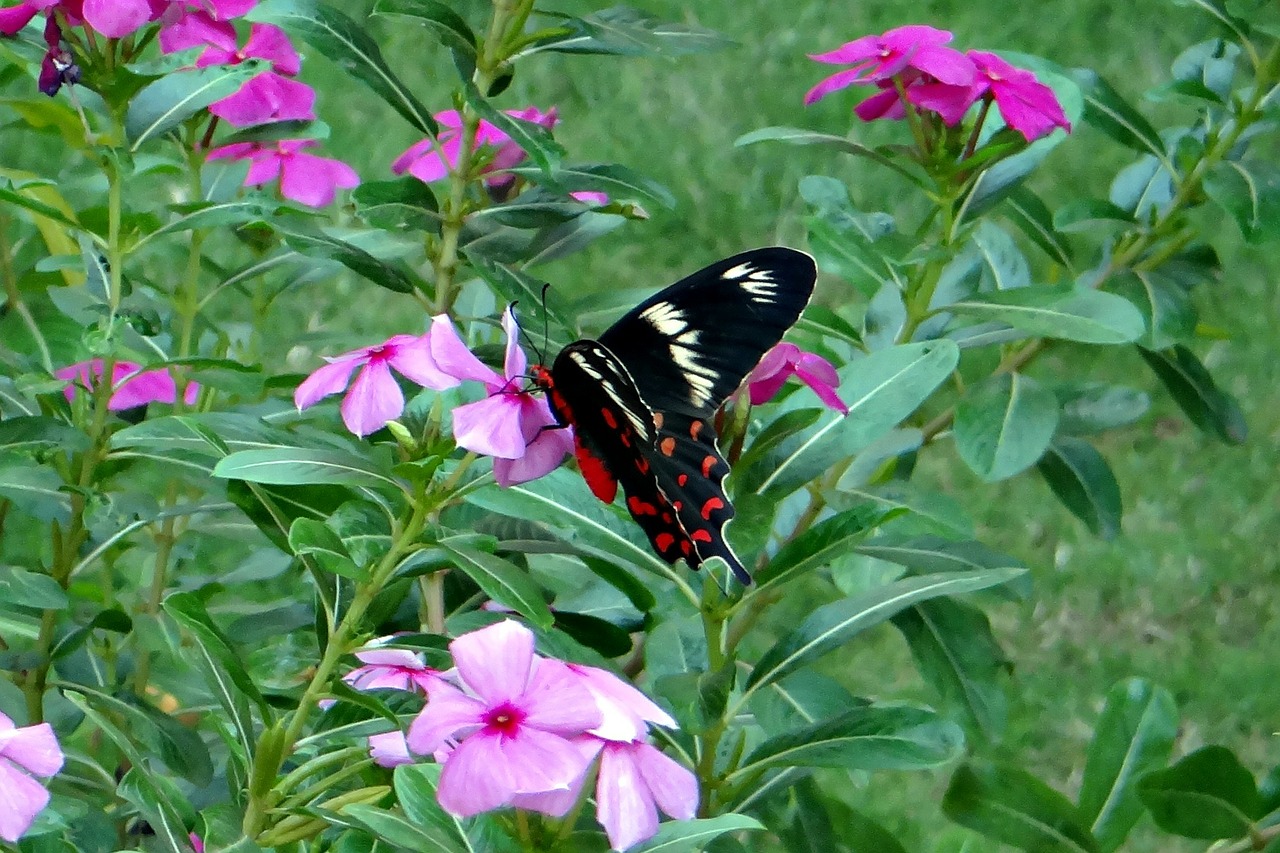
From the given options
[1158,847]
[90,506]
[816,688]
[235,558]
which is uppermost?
[90,506]

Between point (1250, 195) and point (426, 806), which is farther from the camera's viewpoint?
point (1250, 195)

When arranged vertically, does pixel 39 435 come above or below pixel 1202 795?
above

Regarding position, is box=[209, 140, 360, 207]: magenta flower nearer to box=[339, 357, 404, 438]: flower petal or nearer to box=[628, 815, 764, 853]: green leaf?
box=[339, 357, 404, 438]: flower petal

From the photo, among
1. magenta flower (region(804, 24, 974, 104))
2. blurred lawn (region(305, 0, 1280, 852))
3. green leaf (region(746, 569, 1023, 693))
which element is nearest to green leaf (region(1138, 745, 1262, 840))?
green leaf (region(746, 569, 1023, 693))

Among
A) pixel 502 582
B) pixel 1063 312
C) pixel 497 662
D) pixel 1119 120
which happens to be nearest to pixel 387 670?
pixel 502 582

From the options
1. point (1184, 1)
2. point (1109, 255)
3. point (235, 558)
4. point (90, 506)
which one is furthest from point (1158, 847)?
point (90, 506)

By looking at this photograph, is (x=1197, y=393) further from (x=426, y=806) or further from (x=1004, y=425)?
(x=426, y=806)

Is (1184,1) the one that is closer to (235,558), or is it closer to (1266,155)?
(235,558)
